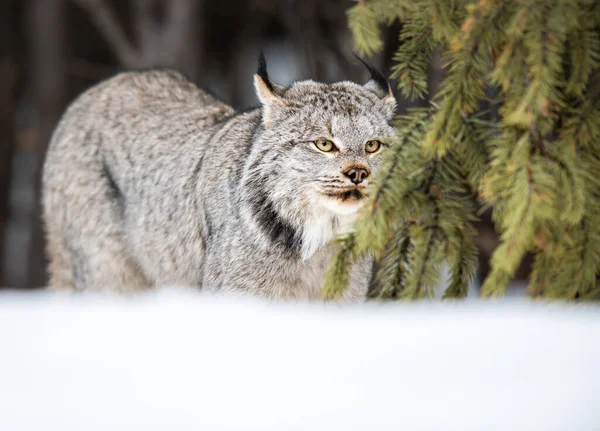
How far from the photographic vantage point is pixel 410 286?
9.84 ft

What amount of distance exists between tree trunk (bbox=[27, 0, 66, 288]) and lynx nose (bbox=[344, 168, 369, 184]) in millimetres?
7304

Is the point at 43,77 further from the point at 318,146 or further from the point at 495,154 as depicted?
the point at 495,154

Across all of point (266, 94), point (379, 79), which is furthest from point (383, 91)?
point (266, 94)

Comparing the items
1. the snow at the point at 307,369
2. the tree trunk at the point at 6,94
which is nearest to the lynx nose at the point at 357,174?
the snow at the point at 307,369

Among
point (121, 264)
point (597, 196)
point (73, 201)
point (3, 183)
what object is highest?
point (597, 196)

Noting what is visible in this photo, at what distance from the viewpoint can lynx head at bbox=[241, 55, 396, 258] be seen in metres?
3.17

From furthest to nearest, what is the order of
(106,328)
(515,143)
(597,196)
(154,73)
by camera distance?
1. (154,73)
2. (106,328)
3. (597,196)
4. (515,143)

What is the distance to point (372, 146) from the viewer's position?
3.28 metres

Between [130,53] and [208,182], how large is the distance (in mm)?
5926

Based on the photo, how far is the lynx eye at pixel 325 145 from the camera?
10.7 feet

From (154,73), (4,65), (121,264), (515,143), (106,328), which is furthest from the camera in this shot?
(4,65)

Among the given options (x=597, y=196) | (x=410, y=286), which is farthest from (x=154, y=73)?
(x=597, y=196)

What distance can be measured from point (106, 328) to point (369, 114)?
57.3 inches

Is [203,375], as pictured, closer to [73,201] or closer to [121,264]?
[121,264]
